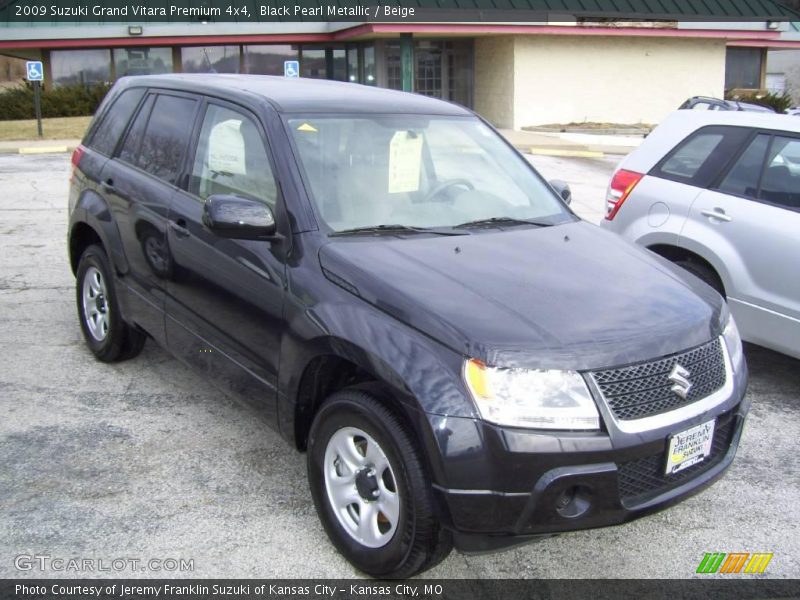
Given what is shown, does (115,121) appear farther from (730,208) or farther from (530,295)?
(730,208)

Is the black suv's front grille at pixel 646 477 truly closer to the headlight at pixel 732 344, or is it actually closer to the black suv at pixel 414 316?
the black suv at pixel 414 316

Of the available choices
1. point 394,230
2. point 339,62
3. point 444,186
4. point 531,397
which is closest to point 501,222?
point 444,186

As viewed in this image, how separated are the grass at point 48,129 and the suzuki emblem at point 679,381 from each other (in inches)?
835

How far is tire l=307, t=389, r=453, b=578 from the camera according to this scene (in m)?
3.06

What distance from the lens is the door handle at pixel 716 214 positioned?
5488 mm

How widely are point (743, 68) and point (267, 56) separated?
17.0 m

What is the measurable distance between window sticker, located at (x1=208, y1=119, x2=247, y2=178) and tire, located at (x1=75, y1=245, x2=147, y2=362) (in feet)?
4.26

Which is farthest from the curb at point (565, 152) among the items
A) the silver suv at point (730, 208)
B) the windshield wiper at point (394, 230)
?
the windshield wiper at point (394, 230)

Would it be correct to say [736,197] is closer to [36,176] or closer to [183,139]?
[183,139]

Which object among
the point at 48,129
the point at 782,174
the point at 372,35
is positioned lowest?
the point at 48,129

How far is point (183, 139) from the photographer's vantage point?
4660 mm

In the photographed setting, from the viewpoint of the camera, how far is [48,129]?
23516mm

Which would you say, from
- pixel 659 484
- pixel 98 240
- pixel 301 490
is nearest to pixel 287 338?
pixel 301 490

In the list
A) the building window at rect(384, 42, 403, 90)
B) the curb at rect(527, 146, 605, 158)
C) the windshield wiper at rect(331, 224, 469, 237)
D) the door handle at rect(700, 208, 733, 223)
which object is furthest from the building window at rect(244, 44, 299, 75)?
the windshield wiper at rect(331, 224, 469, 237)
